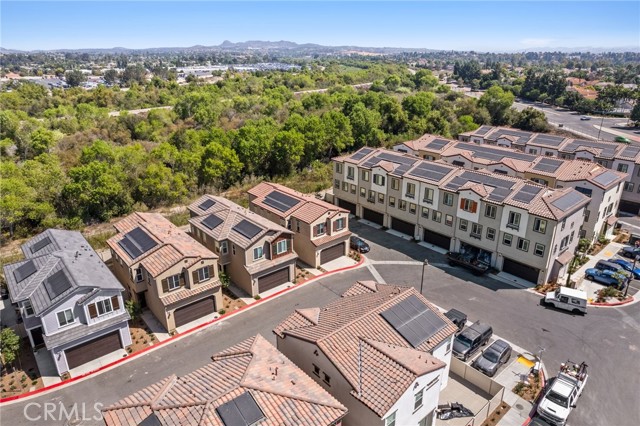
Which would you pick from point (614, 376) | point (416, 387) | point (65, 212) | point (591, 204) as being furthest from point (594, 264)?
point (65, 212)

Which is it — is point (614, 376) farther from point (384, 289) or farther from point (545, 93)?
point (545, 93)

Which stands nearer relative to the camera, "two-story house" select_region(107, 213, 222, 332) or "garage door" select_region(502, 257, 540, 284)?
"two-story house" select_region(107, 213, 222, 332)

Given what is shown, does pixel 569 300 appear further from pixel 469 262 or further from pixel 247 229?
pixel 247 229

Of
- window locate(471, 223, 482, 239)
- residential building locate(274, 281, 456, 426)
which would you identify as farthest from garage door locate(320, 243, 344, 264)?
residential building locate(274, 281, 456, 426)

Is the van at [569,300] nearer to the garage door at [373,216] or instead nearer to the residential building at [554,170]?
the residential building at [554,170]

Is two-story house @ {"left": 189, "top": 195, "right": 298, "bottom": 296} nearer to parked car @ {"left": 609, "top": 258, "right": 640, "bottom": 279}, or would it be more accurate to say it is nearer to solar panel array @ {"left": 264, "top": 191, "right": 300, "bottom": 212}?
solar panel array @ {"left": 264, "top": 191, "right": 300, "bottom": 212}

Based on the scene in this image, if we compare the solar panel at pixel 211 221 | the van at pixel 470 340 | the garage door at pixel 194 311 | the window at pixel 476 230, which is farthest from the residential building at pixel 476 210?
the garage door at pixel 194 311
